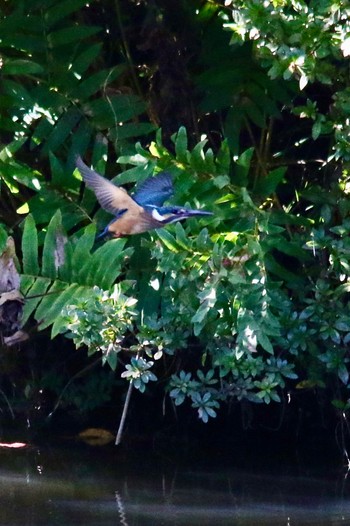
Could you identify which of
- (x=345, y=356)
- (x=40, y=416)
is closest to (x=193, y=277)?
(x=345, y=356)

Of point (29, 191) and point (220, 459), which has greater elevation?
point (29, 191)

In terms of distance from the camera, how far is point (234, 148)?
461 centimetres

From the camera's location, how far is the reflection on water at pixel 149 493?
3.91 meters

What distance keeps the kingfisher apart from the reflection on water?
1078 mm

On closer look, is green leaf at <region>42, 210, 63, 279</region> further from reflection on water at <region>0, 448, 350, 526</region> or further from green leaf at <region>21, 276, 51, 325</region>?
reflection on water at <region>0, 448, 350, 526</region>

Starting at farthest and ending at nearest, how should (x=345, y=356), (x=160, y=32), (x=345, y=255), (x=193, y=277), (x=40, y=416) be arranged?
(x=40, y=416)
(x=160, y=32)
(x=345, y=356)
(x=345, y=255)
(x=193, y=277)

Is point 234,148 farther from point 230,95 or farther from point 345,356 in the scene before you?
point 345,356

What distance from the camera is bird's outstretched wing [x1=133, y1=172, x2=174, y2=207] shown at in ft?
13.0

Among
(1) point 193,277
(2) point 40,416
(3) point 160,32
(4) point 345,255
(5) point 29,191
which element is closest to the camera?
(1) point 193,277

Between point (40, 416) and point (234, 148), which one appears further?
point (40, 416)

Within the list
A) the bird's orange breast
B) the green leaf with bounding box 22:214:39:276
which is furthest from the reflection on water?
the bird's orange breast

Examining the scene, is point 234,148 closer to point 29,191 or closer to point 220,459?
point 29,191

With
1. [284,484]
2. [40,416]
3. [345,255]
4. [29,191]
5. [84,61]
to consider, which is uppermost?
[84,61]

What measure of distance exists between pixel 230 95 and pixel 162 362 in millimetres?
1338
